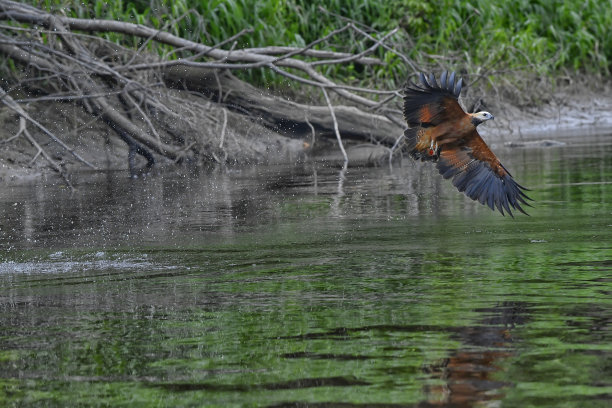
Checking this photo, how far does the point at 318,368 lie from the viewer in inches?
140

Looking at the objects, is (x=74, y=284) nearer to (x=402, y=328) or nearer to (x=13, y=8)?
(x=402, y=328)

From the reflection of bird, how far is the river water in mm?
265

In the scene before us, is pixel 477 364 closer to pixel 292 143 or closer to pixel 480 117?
pixel 480 117

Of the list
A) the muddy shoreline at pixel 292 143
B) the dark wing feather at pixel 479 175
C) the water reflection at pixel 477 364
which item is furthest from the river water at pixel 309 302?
the muddy shoreline at pixel 292 143

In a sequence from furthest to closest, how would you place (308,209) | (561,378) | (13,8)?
(13,8) → (308,209) → (561,378)

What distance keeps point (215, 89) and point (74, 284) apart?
8.36 metres

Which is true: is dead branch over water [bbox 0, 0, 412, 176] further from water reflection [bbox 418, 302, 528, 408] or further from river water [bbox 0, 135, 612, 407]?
water reflection [bbox 418, 302, 528, 408]

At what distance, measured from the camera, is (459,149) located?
7.07 m

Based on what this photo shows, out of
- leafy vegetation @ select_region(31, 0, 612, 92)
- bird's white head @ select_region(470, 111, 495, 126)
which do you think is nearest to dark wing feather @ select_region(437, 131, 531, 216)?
bird's white head @ select_region(470, 111, 495, 126)

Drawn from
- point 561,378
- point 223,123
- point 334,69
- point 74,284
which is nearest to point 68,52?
point 223,123

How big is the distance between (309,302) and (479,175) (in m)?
2.69

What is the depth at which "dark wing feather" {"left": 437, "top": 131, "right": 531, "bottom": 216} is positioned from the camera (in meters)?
6.99

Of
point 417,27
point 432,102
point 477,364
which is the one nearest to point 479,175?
point 432,102

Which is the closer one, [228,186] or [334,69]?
[228,186]
